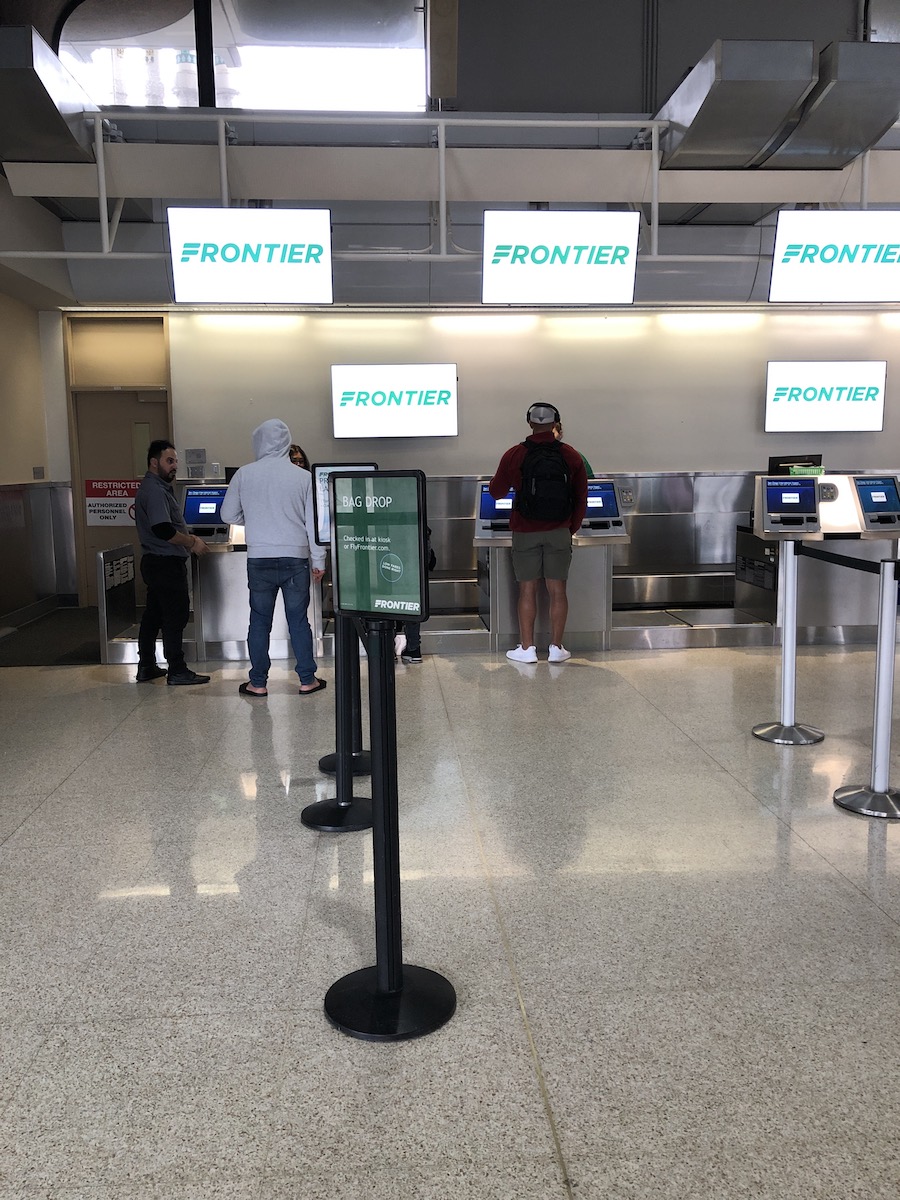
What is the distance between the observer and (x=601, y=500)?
7105 millimetres

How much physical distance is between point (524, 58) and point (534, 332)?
2.32 metres

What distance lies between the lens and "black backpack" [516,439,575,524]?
637 cm

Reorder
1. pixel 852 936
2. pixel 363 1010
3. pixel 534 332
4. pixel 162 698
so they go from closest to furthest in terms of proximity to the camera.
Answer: pixel 363 1010 → pixel 852 936 → pixel 162 698 → pixel 534 332

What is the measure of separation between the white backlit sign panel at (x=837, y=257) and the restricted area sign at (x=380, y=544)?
5115 mm

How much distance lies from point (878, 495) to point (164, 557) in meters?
4.98

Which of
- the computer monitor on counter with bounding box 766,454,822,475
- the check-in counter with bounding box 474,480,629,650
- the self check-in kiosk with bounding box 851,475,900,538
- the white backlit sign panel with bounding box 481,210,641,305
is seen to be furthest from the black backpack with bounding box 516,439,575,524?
the self check-in kiosk with bounding box 851,475,900,538

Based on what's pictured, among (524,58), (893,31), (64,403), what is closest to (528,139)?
(524,58)

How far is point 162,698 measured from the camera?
581cm

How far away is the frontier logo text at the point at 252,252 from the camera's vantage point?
6141mm

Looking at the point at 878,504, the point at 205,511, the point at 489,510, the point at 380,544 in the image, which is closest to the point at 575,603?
the point at 489,510

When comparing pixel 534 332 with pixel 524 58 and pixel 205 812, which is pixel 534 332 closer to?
pixel 524 58

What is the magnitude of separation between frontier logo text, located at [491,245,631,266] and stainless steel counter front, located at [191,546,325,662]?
275cm

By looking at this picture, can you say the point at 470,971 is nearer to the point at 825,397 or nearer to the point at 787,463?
the point at 787,463

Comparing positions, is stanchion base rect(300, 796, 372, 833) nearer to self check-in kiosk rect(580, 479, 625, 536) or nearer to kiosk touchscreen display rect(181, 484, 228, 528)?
kiosk touchscreen display rect(181, 484, 228, 528)
